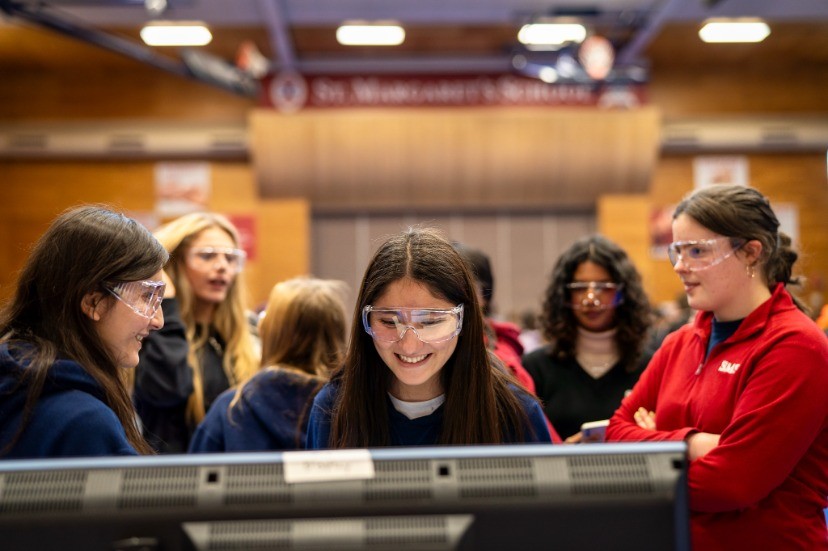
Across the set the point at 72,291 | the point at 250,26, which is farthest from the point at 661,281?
the point at 72,291

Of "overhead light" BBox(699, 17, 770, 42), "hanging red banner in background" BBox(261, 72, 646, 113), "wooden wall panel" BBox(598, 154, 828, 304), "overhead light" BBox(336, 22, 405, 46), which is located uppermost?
"overhead light" BBox(336, 22, 405, 46)

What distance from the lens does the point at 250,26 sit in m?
9.16

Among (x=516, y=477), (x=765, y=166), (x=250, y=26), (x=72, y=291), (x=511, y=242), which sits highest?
(x=250, y=26)

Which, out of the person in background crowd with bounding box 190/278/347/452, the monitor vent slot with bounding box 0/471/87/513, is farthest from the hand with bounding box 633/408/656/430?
the monitor vent slot with bounding box 0/471/87/513

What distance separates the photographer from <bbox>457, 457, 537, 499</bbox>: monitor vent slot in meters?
1.04

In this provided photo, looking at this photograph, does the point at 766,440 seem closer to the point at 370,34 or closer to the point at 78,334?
the point at 78,334

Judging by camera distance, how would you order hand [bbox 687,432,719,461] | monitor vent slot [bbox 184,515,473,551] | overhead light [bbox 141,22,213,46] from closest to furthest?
monitor vent slot [bbox 184,515,473,551] < hand [bbox 687,432,719,461] < overhead light [bbox 141,22,213,46]

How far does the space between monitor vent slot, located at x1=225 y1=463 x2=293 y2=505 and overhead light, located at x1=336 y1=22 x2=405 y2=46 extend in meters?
8.67

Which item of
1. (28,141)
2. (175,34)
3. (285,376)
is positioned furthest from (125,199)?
(285,376)

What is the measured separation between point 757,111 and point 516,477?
1079 cm

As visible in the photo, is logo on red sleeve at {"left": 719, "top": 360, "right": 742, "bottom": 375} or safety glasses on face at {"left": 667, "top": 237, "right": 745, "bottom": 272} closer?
logo on red sleeve at {"left": 719, "top": 360, "right": 742, "bottom": 375}

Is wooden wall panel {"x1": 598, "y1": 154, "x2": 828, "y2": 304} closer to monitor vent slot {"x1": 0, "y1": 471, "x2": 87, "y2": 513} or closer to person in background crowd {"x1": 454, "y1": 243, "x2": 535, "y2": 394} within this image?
person in background crowd {"x1": 454, "y1": 243, "x2": 535, "y2": 394}

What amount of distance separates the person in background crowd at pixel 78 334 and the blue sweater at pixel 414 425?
40 centimetres

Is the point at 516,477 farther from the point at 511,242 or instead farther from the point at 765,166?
the point at 765,166
